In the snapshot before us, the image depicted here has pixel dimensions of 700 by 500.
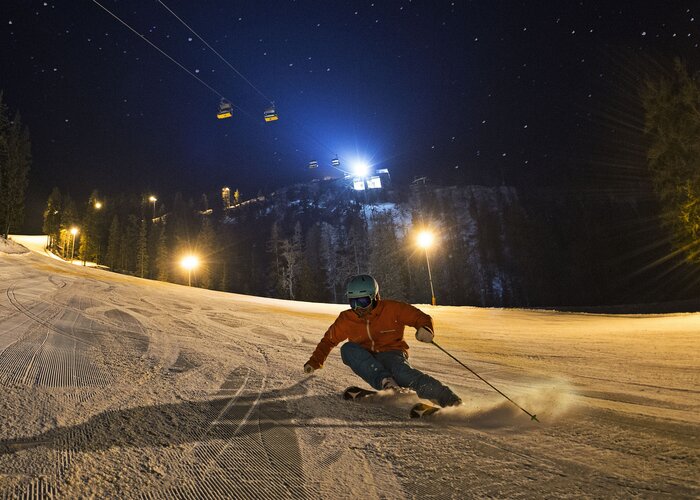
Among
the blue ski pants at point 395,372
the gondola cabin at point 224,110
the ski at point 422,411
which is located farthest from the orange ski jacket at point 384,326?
the gondola cabin at point 224,110

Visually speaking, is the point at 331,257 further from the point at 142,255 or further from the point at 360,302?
the point at 360,302

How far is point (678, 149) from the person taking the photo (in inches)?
915

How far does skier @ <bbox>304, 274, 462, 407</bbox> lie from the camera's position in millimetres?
3793

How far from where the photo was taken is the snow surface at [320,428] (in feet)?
5.98

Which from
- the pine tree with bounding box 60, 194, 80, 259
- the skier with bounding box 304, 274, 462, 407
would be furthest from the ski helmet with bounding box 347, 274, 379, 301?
the pine tree with bounding box 60, 194, 80, 259

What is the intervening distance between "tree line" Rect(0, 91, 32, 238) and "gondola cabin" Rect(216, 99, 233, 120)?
32888mm

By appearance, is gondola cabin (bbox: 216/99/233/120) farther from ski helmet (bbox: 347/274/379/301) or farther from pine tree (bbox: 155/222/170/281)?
pine tree (bbox: 155/222/170/281)

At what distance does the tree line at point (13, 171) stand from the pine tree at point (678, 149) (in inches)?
2390

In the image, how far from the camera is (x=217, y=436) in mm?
2477

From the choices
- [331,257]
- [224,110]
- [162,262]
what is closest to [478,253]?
[331,257]

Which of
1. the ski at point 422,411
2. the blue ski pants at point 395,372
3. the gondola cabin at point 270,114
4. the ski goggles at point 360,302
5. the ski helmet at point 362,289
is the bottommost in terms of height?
the ski at point 422,411

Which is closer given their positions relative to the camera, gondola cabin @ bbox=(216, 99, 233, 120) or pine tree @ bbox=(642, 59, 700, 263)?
pine tree @ bbox=(642, 59, 700, 263)

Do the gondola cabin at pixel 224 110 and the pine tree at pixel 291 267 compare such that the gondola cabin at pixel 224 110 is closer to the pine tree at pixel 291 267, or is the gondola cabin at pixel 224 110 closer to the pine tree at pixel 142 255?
the pine tree at pixel 291 267

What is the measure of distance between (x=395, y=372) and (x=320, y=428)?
122 centimetres
